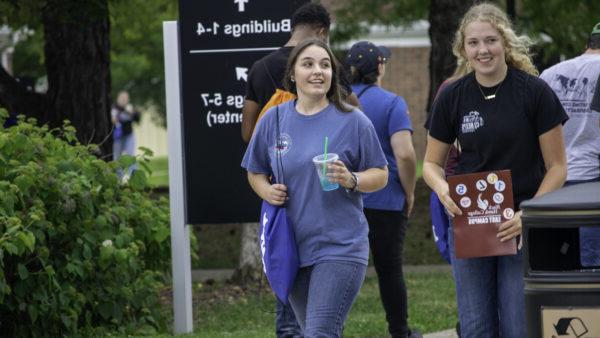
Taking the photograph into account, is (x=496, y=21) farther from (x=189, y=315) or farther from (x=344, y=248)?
(x=189, y=315)

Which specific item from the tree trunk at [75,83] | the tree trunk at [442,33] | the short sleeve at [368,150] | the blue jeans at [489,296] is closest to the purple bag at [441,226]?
the blue jeans at [489,296]

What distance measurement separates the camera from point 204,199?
9.91 m

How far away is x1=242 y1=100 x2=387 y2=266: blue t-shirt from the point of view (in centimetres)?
588

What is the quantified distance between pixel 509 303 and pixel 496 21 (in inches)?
48.7

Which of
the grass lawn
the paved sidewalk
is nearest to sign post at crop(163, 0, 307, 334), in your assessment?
the grass lawn

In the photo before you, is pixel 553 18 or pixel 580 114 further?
pixel 553 18

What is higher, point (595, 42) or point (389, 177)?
point (595, 42)

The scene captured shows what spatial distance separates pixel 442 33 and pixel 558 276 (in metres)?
10.2

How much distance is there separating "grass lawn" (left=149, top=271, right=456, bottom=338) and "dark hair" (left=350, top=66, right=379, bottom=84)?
206cm

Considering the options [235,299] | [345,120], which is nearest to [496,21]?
[345,120]

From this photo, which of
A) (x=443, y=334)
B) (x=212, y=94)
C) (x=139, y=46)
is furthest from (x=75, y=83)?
(x=139, y=46)

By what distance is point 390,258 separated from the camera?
828 centimetres

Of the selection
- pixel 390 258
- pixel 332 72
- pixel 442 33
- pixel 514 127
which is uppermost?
pixel 442 33

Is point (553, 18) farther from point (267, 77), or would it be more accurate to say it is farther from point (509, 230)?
point (509, 230)
